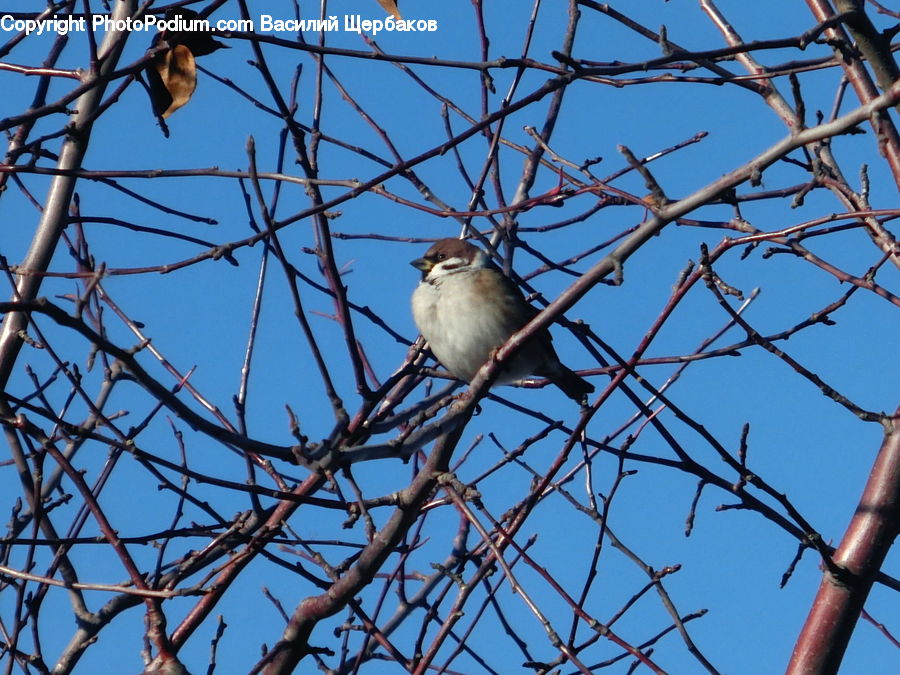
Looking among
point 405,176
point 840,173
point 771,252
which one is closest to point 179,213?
point 405,176

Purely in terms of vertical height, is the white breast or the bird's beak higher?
the bird's beak

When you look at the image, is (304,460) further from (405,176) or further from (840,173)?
(840,173)

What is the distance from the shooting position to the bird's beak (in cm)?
483

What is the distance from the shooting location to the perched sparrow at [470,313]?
14.2 feet

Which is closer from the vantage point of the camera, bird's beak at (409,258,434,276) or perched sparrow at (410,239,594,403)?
perched sparrow at (410,239,594,403)

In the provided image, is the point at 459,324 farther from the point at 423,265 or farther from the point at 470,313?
the point at 423,265

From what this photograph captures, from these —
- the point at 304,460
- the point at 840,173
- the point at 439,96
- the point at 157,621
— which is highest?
the point at 439,96

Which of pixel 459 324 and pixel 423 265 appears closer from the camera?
pixel 459 324

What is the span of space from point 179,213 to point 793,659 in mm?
2009

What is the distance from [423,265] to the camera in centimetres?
485

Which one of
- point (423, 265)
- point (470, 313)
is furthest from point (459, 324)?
A: point (423, 265)

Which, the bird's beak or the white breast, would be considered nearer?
the white breast

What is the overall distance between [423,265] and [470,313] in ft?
1.61

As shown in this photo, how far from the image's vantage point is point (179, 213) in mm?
3260
